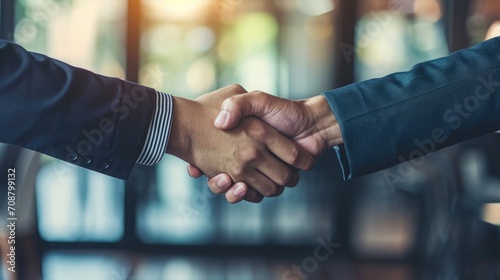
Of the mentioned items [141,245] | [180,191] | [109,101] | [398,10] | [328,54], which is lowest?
[141,245]

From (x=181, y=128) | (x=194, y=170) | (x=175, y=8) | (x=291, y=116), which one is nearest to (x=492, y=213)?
(x=291, y=116)

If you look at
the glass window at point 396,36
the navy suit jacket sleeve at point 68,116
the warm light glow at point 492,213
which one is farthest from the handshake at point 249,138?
the glass window at point 396,36

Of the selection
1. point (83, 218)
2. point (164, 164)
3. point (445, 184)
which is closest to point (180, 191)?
point (164, 164)

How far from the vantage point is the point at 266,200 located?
16.5ft

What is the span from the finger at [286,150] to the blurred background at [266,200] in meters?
2.74

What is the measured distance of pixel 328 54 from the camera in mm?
4906

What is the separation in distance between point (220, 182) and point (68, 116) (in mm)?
474

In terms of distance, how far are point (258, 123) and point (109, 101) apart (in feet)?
1.40

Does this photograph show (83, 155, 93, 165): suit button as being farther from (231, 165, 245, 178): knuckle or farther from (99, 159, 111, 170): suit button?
(231, 165, 245, 178): knuckle

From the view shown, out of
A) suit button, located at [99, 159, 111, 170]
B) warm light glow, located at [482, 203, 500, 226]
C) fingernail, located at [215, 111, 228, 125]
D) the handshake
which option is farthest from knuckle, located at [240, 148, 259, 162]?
warm light glow, located at [482, 203, 500, 226]

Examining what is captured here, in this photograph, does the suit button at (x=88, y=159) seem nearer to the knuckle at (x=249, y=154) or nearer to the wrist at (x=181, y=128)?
the wrist at (x=181, y=128)

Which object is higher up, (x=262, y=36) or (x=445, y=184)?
(x=262, y=36)

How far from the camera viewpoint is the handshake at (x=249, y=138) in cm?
190

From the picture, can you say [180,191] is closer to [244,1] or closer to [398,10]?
[244,1]
